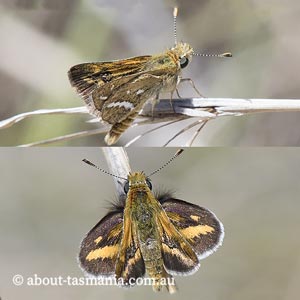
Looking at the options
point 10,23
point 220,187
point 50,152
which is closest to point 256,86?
point 220,187

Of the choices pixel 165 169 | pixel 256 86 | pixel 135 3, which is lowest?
pixel 165 169

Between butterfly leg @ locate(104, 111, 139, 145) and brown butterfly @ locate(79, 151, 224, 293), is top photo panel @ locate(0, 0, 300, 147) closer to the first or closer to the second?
butterfly leg @ locate(104, 111, 139, 145)

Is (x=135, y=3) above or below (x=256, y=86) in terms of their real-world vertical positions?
above

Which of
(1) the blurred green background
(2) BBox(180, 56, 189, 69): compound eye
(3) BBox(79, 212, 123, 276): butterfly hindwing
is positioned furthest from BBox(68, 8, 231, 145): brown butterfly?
(3) BBox(79, 212, 123, 276): butterfly hindwing

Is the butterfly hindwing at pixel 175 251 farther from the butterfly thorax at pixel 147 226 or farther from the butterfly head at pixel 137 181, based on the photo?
the butterfly head at pixel 137 181

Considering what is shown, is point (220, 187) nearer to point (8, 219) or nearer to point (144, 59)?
point (144, 59)
